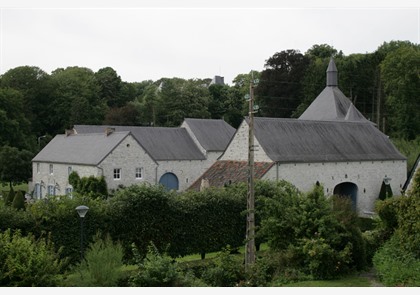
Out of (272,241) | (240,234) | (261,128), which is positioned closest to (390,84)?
(261,128)

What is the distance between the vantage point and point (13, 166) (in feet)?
152

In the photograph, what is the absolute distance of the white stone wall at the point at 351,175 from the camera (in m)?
32.8

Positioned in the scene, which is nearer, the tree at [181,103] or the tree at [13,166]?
the tree at [13,166]

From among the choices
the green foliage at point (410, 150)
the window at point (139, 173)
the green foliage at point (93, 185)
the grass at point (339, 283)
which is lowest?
the grass at point (339, 283)

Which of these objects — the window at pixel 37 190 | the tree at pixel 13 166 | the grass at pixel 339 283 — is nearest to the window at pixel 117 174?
the window at pixel 37 190

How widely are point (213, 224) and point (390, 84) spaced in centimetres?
3933

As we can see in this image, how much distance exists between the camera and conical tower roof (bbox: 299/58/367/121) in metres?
46.2

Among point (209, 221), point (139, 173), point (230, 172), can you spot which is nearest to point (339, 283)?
point (209, 221)

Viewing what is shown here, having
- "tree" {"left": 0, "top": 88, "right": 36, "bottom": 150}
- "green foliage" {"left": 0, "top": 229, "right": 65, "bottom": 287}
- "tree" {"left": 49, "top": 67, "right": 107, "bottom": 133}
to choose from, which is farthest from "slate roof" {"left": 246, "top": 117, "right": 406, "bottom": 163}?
"tree" {"left": 49, "top": 67, "right": 107, "bottom": 133}

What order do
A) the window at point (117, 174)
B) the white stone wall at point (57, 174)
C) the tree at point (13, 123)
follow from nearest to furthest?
the window at point (117, 174) → the white stone wall at point (57, 174) → the tree at point (13, 123)

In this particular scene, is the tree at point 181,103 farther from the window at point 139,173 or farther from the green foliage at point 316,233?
the green foliage at point 316,233

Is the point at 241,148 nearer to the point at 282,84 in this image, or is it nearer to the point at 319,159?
the point at 319,159

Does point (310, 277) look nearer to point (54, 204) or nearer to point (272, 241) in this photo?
point (272, 241)

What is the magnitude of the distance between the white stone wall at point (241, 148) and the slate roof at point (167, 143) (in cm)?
1111
